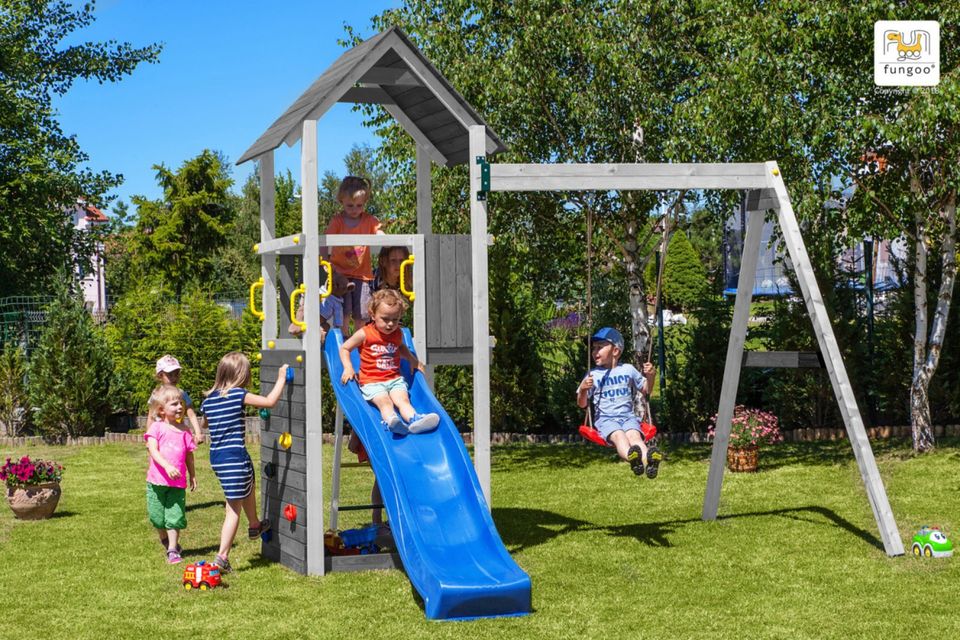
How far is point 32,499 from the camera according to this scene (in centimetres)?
1013

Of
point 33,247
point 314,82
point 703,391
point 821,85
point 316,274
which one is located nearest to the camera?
point 316,274

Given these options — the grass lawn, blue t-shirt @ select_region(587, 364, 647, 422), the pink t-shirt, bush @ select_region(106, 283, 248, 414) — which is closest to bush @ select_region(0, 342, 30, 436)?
Answer: bush @ select_region(106, 283, 248, 414)

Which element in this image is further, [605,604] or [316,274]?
[316,274]

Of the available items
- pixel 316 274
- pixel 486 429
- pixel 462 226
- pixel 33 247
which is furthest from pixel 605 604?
pixel 33 247

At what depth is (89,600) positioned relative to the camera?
7012 millimetres

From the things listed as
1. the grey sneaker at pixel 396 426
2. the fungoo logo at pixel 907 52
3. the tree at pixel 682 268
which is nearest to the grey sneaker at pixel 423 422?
the grey sneaker at pixel 396 426

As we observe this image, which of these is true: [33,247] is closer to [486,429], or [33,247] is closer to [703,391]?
[703,391]

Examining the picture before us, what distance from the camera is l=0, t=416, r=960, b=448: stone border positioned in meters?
14.8

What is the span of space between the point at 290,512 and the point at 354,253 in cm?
206

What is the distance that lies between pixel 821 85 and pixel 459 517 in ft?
24.7

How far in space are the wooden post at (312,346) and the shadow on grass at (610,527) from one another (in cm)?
153

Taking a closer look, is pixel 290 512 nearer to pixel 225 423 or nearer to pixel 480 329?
pixel 225 423

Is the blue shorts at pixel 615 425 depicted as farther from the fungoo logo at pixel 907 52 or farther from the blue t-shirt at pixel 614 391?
the fungoo logo at pixel 907 52

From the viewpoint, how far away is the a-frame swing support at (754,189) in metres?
7.95
